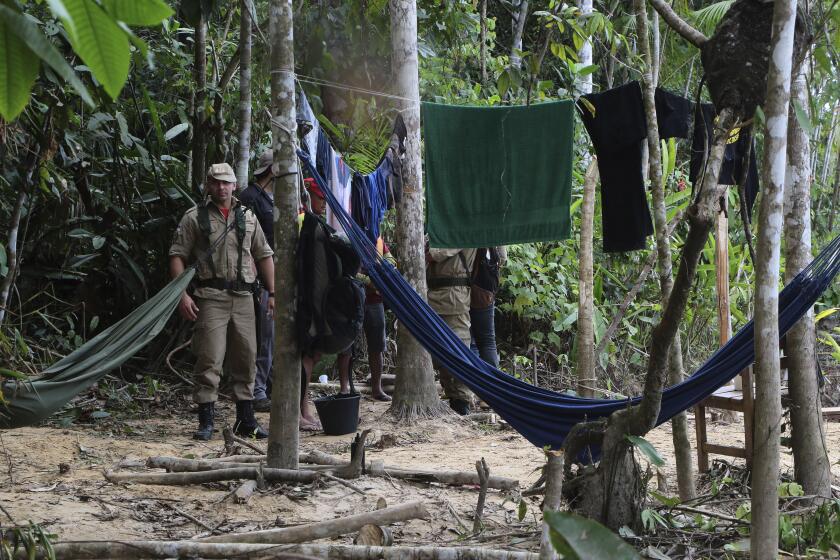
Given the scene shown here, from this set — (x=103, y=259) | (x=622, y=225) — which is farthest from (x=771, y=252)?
(x=103, y=259)

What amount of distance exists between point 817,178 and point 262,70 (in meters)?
5.55

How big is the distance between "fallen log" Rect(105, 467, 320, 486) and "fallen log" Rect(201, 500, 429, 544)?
0.55 meters

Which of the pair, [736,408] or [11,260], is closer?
[736,408]

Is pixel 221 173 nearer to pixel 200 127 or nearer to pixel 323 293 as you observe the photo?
pixel 323 293

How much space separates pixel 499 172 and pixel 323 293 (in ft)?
4.18

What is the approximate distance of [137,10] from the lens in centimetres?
90

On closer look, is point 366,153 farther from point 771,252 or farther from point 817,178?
point 817,178

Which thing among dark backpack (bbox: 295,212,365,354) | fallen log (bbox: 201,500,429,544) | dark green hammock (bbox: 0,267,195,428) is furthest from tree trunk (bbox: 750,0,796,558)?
dark green hammock (bbox: 0,267,195,428)

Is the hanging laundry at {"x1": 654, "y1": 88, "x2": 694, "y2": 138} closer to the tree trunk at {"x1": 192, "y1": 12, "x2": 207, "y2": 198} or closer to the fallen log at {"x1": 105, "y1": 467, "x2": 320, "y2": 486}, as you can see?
the fallen log at {"x1": 105, "y1": 467, "x2": 320, "y2": 486}

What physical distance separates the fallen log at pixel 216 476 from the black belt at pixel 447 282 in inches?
74.8

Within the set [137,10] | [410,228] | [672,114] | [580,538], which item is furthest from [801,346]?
[137,10]

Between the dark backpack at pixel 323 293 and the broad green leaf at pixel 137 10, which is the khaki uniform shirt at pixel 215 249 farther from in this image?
the broad green leaf at pixel 137 10

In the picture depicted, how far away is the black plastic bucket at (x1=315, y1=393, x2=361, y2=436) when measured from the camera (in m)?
4.13

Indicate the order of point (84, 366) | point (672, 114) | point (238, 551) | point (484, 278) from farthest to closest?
point (484, 278) → point (672, 114) → point (84, 366) → point (238, 551)
